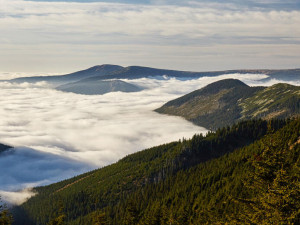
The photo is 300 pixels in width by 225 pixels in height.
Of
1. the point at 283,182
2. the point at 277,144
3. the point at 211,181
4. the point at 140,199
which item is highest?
the point at 277,144

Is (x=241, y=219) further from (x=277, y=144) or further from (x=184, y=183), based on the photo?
(x=184, y=183)

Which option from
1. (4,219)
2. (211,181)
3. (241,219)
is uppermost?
(241,219)

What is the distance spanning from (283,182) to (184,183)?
161912 millimetres

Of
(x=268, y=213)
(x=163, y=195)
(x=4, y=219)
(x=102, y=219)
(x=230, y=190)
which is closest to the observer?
(x=268, y=213)

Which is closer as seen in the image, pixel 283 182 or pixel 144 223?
pixel 283 182

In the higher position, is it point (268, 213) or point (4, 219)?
point (268, 213)

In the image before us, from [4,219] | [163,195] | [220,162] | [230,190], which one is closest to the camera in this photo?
[4,219]

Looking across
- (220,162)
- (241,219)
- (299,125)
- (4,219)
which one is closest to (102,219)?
(4,219)

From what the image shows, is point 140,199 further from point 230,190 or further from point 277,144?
point 277,144

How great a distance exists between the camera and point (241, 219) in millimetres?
27750

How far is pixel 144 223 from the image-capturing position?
68.7m

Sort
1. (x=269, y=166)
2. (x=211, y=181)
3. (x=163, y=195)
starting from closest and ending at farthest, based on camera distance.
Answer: (x=269, y=166) → (x=211, y=181) → (x=163, y=195)

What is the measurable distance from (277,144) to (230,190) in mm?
105464

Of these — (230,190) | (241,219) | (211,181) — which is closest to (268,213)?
(241,219)
